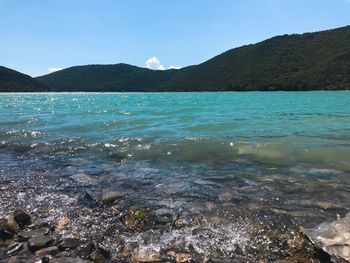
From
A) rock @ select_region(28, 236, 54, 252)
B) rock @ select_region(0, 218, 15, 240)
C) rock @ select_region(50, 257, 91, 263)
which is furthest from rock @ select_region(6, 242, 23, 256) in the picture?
rock @ select_region(50, 257, 91, 263)

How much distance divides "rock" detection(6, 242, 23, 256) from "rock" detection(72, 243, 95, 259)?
994 mm

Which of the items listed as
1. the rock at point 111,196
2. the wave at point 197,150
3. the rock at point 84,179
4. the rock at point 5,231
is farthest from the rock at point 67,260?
the wave at point 197,150

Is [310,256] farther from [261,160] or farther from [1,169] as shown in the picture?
[1,169]

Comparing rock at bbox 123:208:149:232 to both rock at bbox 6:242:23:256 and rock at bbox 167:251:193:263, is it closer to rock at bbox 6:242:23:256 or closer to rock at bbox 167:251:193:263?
rock at bbox 167:251:193:263

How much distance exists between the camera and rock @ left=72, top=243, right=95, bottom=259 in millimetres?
6473

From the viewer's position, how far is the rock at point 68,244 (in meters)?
6.77

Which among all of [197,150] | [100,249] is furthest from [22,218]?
[197,150]

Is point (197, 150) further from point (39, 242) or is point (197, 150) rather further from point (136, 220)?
point (39, 242)

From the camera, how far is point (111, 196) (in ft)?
31.9

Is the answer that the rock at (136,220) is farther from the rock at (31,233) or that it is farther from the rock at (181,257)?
the rock at (31,233)

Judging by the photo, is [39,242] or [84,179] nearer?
[39,242]

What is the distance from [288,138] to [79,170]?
1100cm

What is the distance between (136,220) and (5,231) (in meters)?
2.51

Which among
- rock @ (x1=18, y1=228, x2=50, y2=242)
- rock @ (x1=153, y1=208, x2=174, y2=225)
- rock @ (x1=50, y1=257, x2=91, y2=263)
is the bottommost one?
rock @ (x1=153, y1=208, x2=174, y2=225)
